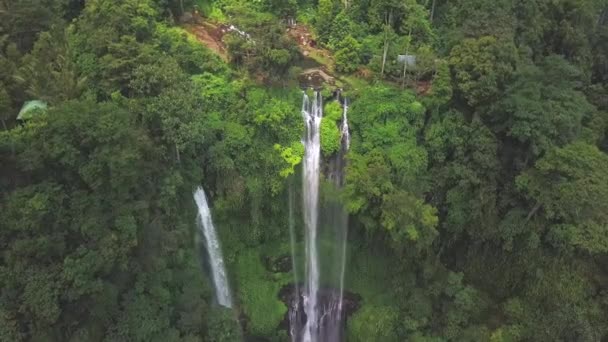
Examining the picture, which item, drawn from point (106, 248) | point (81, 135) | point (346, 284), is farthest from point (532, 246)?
point (81, 135)

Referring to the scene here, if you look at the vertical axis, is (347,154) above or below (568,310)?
above

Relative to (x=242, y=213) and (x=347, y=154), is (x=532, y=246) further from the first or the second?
(x=242, y=213)

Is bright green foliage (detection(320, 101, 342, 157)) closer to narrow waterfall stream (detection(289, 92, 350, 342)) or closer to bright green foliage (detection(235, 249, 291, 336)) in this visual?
narrow waterfall stream (detection(289, 92, 350, 342))

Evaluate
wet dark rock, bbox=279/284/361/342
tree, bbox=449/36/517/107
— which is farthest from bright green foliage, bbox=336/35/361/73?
wet dark rock, bbox=279/284/361/342

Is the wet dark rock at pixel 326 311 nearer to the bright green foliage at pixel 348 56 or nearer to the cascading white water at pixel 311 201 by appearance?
the cascading white water at pixel 311 201

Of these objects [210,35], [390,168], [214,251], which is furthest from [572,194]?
[210,35]

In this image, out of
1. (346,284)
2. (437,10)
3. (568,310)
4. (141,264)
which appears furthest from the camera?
(437,10)

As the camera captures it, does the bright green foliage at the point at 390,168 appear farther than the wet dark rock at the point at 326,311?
No

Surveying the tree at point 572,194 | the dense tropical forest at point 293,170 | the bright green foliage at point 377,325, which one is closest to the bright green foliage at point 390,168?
the dense tropical forest at point 293,170
